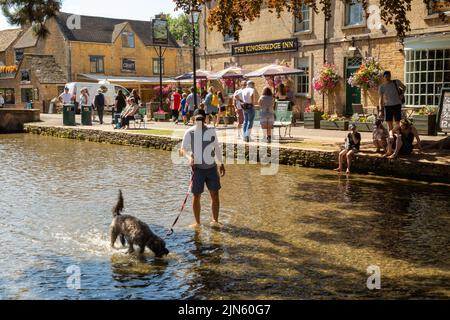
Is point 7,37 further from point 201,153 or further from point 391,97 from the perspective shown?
point 201,153

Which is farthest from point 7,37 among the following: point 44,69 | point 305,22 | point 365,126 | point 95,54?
point 365,126

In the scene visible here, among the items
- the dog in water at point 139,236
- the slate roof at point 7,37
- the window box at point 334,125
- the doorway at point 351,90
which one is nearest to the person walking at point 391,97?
the window box at point 334,125

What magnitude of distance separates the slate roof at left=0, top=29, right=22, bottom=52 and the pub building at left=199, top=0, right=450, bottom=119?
3053cm

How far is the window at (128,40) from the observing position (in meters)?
50.7

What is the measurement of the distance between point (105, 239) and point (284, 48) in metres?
20.1

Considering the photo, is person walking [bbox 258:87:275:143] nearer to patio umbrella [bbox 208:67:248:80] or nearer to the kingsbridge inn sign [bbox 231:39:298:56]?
patio umbrella [bbox 208:67:248:80]

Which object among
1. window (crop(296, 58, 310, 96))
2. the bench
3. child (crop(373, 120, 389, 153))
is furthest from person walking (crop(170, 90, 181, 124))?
child (crop(373, 120, 389, 153))

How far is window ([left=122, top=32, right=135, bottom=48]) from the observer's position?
5066 centimetres

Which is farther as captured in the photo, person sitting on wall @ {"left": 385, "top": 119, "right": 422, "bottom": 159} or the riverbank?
person sitting on wall @ {"left": 385, "top": 119, "right": 422, "bottom": 159}

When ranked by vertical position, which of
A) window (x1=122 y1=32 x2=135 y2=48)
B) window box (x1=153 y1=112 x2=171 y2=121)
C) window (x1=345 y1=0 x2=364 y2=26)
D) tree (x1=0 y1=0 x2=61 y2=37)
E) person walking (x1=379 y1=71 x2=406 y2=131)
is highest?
window (x1=122 y1=32 x2=135 y2=48)

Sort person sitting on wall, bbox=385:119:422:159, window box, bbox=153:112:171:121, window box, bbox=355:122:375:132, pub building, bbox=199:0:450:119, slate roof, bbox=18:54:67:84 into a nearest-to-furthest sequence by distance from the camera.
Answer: person sitting on wall, bbox=385:119:422:159
window box, bbox=355:122:375:132
pub building, bbox=199:0:450:119
window box, bbox=153:112:171:121
slate roof, bbox=18:54:67:84
